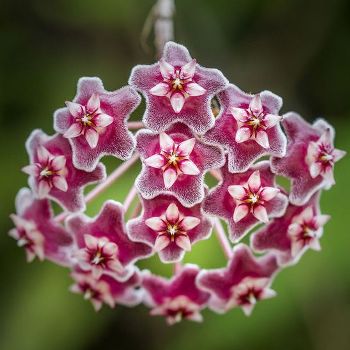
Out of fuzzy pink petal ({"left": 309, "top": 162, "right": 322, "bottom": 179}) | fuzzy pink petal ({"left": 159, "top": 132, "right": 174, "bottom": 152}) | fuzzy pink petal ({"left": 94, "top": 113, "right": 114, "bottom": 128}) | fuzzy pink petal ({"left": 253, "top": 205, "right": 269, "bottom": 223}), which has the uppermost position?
fuzzy pink petal ({"left": 94, "top": 113, "right": 114, "bottom": 128})

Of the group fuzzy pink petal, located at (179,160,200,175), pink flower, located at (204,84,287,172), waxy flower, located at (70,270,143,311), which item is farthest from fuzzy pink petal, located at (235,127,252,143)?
waxy flower, located at (70,270,143,311)

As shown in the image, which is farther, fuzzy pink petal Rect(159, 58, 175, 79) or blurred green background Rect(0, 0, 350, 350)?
blurred green background Rect(0, 0, 350, 350)

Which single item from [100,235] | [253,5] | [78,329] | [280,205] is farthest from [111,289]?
[253,5]

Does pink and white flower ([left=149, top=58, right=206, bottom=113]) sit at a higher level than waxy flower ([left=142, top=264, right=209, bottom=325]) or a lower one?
higher

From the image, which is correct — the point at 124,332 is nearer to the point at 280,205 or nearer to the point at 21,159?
the point at 21,159

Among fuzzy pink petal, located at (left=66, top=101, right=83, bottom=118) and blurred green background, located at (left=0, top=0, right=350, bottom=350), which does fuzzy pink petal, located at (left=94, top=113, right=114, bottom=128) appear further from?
blurred green background, located at (left=0, top=0, right=350, bottom=350)

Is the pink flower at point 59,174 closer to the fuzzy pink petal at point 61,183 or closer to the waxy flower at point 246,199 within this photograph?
the fuzzy pink petal at point 61,183

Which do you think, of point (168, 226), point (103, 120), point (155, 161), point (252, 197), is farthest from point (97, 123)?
point (252, 197)
